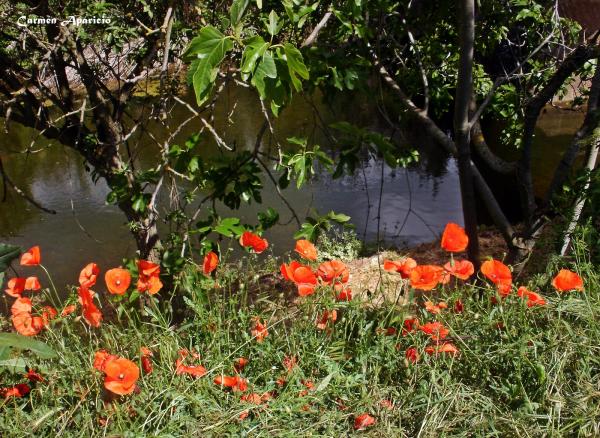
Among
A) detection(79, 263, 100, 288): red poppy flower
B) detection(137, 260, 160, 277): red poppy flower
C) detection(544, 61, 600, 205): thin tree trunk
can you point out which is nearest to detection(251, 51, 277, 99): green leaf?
detection(137, 260, 160, 277): red poppy flower

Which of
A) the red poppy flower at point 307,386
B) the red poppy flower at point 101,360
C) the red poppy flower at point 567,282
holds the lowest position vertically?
the red poppy flower at point 307,386

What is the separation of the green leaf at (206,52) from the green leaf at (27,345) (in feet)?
2.58

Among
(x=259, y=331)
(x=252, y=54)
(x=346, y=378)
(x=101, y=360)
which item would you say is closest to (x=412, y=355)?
(x=346, y=378)

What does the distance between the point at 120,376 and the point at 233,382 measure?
13.2 inches

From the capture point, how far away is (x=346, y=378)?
1546 millimetres

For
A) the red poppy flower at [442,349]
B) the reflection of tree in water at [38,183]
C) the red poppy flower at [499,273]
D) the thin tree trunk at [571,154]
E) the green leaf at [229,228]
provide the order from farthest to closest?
the reflection of tree in water at [38,183] < the thin tree trunk at [571,154] < the green leaf at [229,228] < the red poppy flower at [499,273] < the red poppy flower at [442,349]

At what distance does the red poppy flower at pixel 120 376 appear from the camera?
4.29 ft

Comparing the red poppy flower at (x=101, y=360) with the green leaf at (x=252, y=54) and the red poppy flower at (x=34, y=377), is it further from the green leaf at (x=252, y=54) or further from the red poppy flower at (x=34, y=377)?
the green leaf at (x=252, y=54)

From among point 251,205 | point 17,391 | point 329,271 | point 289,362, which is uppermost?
point 329,271

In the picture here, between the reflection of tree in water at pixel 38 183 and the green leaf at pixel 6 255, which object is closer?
the green leaf at pixel 6 255

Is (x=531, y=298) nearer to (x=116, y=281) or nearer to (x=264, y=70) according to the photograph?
(x=264, y=70)

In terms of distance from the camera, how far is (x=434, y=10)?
321 centimetres

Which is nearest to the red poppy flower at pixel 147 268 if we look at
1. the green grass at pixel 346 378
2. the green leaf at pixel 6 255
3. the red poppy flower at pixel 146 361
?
the green grass at pixel 346 378

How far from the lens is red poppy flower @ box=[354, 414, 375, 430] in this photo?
4.62 ft
